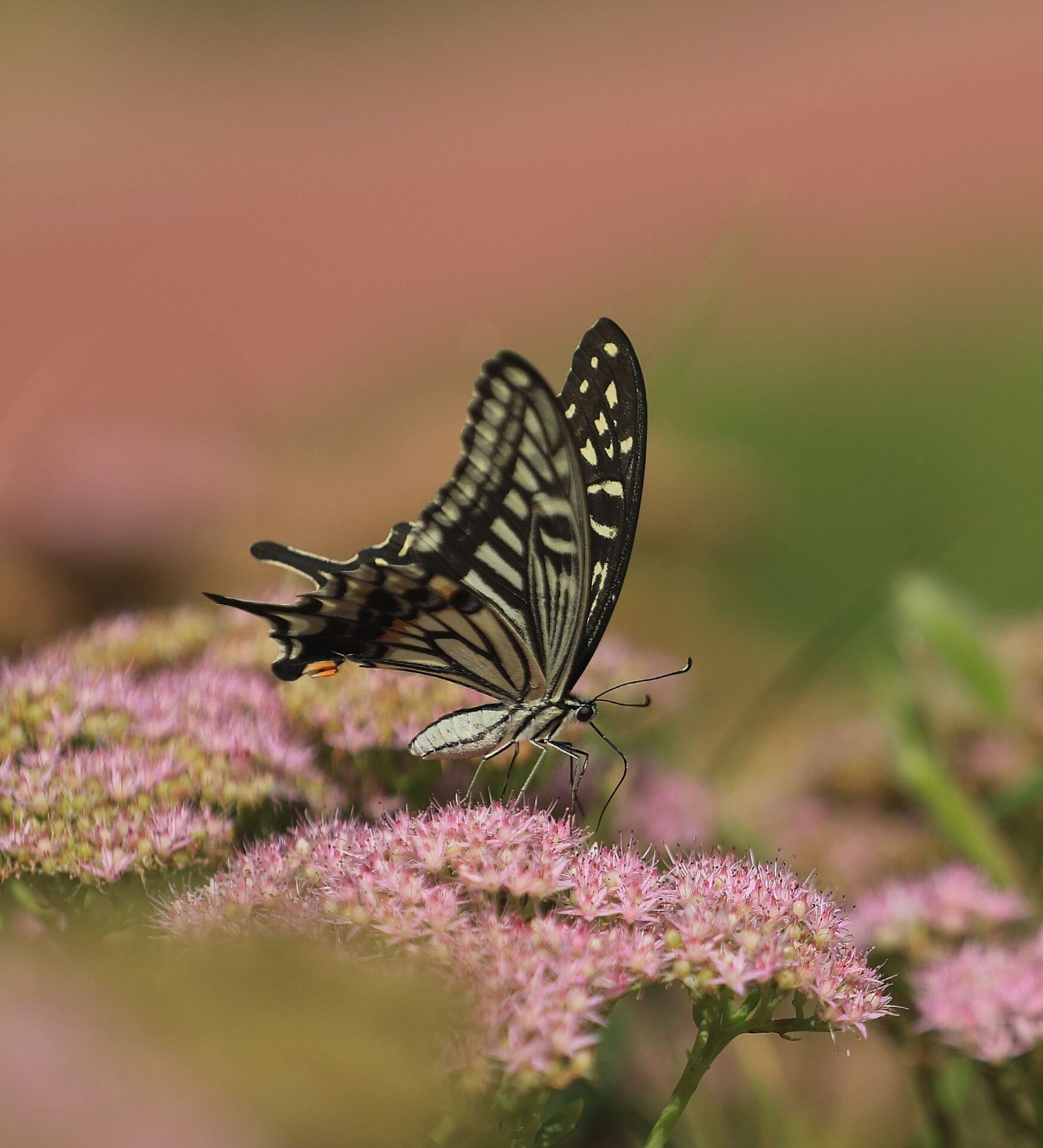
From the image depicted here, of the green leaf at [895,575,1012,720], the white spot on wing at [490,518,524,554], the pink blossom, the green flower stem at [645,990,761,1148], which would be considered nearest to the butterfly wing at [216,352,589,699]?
Answer: the white spot on wing at [490,518,524,554]

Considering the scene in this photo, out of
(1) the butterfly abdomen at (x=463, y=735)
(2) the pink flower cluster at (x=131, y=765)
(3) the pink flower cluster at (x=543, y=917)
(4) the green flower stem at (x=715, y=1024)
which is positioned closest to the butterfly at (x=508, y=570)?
(1) the butterfly abdomen at (x=463, y=735)

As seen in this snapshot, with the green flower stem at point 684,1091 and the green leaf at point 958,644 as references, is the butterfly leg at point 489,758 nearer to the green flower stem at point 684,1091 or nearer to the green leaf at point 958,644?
the green flower stem at point 684,1091

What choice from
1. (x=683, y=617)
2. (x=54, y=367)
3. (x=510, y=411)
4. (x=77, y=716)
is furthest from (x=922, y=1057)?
(x=683, y=617)

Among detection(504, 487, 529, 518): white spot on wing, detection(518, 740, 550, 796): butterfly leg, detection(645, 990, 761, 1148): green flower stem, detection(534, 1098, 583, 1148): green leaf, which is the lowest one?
detection(534, 1098, 583, 1148): green leaf

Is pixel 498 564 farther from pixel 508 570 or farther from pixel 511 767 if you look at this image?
pixel 511 767

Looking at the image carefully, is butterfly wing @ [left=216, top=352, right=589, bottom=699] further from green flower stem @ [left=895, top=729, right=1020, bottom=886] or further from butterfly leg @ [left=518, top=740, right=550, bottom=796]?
green flower stem @ [left=895, top=729, right=1020, bottom=886]

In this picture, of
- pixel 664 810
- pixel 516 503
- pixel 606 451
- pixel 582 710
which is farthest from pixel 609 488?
pixel 664 810

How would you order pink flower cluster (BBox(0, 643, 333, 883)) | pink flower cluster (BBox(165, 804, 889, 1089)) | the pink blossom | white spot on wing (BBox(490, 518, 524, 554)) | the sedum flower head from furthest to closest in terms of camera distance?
the pink blossom < white spot on wing (BBox(490, 518, 524, 554)) < pink flower cluster (BBox(0, 643, 333, 883)) < the sedum flower head < pink flower cluster (BBox(165, 804, 889, 1089))
